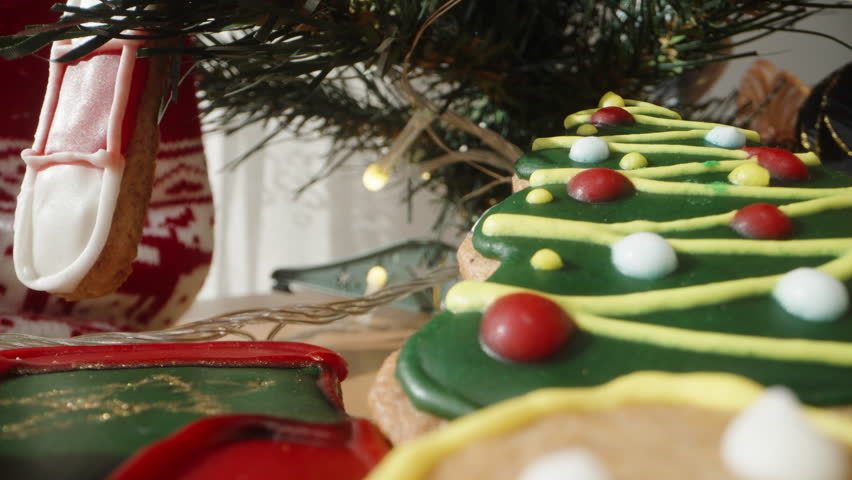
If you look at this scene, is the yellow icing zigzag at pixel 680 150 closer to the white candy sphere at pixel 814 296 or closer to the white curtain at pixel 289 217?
the white candy sphere at pixel 814 296

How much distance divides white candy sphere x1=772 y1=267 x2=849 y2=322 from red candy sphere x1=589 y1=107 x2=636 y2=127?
22 cm

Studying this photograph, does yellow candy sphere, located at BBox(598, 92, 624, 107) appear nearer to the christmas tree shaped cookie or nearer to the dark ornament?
the christmas tree shaped cookie

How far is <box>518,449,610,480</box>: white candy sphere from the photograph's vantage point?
0.54ft

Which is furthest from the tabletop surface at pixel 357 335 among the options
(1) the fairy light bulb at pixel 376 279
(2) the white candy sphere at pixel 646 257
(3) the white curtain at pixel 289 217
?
(3) the white curtain at pixel 289 217

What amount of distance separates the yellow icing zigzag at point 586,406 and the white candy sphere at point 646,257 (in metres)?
0.08

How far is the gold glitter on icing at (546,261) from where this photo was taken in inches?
11.8

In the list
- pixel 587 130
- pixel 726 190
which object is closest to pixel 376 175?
pixel 587 130

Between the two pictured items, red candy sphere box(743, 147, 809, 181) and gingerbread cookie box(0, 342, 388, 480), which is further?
red candy sphere box(743, 147, 809, 181)

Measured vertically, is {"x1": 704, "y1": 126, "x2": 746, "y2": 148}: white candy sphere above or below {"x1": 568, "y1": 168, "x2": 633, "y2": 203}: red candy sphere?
above

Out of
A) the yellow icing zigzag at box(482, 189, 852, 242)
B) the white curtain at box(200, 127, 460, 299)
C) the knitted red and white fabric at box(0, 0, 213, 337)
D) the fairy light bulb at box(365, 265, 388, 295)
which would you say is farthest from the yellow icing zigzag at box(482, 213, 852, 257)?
the white curtain at box(200, 127, 460, 299)

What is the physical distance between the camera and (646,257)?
292mm

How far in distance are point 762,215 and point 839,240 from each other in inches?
1.7

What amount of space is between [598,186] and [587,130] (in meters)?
0.11

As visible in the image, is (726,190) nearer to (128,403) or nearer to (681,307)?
(681,307)
